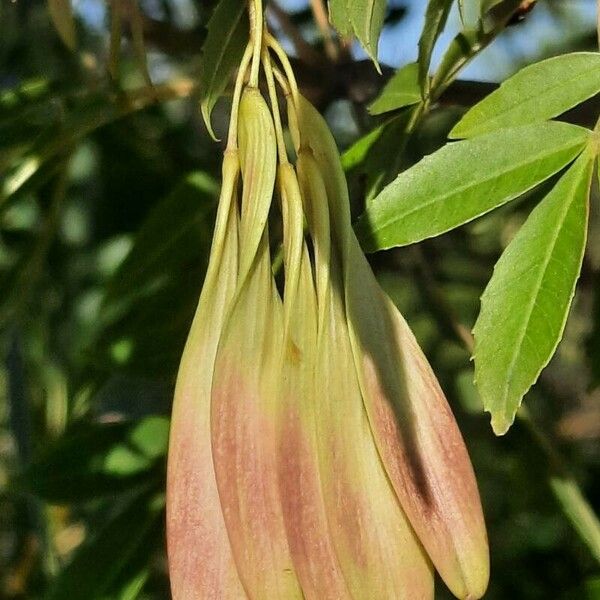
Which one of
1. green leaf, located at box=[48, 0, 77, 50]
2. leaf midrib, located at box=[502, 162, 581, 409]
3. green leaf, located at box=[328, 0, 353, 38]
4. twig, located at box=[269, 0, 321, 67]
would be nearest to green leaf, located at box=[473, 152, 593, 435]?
leaf midrib, located at box=[502, 162, 581, 409]

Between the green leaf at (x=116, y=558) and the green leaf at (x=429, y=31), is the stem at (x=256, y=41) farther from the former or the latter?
the green leaf at (x=116, y=558)

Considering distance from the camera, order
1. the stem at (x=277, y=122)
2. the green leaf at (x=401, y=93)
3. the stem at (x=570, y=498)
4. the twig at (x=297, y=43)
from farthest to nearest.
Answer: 1. the twig at (x=297, y=43)
2. the stem at (x=570, y=498)
3. the green leaf at (x=401, y=93)
4. the stem at (x=277, y=122)

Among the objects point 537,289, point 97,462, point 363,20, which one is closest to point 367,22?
point 363,20

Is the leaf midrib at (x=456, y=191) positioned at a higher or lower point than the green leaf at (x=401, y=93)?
lower

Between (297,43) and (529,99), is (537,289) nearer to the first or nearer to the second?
(529,99)

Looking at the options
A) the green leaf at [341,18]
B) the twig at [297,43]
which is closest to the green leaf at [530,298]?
the green leaf at [341,18]

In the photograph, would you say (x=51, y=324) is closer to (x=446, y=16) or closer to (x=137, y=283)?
(x=137, y=283)

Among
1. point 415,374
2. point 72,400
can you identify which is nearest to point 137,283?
point 72,400

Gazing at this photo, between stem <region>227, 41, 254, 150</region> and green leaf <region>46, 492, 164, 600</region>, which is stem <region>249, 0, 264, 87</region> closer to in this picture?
stem <region>227, 41, 254, 150</region>
